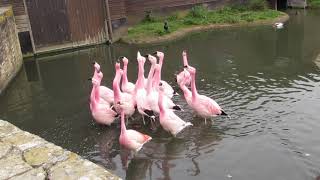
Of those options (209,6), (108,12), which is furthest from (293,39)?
(108,12)

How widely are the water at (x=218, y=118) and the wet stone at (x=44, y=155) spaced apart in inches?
112

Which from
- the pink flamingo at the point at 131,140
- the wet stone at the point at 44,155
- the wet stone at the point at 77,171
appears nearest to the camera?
the wet stone at the point at 77,171

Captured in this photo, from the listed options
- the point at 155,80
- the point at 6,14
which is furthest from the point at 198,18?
the point at 155,80

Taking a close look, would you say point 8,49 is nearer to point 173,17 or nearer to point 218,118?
point 218,118

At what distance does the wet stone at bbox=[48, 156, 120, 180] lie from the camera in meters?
4.03

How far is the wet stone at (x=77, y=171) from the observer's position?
403cm

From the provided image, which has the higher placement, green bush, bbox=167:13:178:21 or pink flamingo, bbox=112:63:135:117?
green bush, bbox=167:13:178:21

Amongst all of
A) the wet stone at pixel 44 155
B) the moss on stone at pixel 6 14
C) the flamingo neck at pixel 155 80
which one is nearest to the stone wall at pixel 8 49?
the moss on stone at pixel 6 14

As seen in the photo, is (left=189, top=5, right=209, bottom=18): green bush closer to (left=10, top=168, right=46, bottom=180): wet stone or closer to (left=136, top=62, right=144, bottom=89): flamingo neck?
(left=136, top=62, right=144, bottom=89): flamingo neck

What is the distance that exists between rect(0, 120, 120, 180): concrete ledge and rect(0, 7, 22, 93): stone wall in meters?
7.59

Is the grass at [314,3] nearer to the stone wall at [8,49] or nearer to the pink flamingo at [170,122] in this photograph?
the stone wall at [8,49]

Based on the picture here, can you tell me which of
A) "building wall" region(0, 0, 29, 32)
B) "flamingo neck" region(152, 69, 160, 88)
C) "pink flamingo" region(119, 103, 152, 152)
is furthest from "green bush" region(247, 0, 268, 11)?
"pink flamingo" region(119, 103, 152, 152)

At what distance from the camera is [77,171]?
13.6ft

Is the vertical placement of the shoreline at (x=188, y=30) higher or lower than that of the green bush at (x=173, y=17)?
lower
